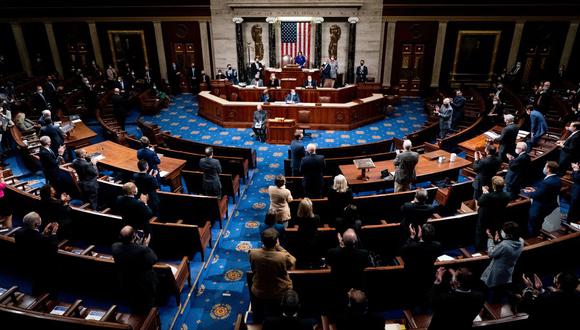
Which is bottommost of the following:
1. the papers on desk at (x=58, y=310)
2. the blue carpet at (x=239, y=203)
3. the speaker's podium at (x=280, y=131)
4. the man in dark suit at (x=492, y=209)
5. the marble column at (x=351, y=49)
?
the blue carpet at (x=239, y=203)

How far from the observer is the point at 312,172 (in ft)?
19.6

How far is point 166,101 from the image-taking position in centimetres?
1434

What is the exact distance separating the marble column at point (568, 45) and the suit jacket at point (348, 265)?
1532 centimetres

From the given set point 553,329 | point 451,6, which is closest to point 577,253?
point 553,329

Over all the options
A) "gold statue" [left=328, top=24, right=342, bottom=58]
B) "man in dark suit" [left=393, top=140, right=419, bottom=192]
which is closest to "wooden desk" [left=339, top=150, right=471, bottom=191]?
"man in dark suit" [left=393, top=140, right=419, bottom=192]

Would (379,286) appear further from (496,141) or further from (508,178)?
(496,141)

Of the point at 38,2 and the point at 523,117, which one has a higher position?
the point at 38,2

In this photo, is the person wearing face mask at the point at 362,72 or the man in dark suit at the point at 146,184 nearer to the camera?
the man in dark suit at the point at 146,184

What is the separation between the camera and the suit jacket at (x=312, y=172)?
5.89m

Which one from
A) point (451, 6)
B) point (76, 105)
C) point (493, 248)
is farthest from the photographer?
point (451, 6)

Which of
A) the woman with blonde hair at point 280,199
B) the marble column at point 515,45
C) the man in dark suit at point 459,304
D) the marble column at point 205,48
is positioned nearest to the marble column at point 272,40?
the marble column at point 205,48

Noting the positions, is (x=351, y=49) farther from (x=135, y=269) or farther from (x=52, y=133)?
(x=135, y=269)

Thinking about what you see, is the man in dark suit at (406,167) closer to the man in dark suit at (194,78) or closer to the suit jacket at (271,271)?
the suit jacket at (271,271)

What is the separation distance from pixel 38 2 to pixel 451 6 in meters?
17.4
